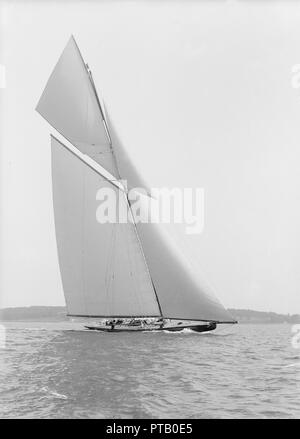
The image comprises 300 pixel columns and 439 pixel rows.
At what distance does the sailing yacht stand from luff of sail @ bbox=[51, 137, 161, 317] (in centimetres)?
6

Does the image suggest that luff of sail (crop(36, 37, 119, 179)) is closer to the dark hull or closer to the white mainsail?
the white mainsail

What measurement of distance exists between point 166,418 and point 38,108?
28.7 meters

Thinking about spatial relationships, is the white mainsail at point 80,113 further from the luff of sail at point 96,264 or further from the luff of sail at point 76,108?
the luff of sail at point 96,264

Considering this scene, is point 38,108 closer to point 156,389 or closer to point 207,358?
point 207,358

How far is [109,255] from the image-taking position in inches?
1257

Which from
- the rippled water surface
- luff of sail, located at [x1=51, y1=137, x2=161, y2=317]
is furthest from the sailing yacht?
the rippled water surface

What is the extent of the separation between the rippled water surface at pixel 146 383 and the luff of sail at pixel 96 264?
8.38m

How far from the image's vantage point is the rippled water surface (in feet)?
36.7

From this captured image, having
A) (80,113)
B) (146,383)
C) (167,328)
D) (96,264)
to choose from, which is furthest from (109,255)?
(146,383)

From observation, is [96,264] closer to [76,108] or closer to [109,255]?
[109,255]

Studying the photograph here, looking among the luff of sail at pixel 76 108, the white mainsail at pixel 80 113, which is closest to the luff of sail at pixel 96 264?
the white mainsail at pixel 80 113

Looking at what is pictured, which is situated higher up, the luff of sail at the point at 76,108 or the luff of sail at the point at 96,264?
the luff of sail at the point at 76,108

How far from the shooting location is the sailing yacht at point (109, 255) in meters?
30.5

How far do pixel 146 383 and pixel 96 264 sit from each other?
1795 cm
